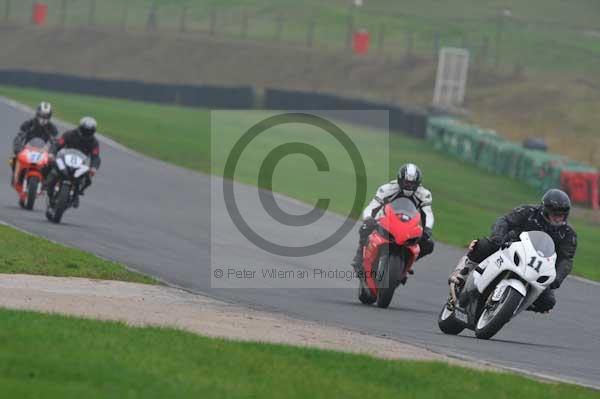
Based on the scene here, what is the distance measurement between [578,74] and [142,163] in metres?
30.4

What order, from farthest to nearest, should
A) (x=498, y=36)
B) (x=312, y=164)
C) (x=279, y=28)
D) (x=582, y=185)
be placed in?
(x=279, y=28)
(x=498, y=36)
(x=312, y=164)
(x=582, y=185)

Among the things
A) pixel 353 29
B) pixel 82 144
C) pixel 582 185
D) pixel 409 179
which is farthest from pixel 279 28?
pixel 409 179

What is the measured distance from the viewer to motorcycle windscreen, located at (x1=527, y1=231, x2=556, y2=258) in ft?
39.1

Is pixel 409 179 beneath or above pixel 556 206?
beneath

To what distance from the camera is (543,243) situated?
11984 mm

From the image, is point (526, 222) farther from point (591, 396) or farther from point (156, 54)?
point (156, 54)

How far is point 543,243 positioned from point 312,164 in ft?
76.6

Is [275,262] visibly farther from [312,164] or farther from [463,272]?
[312,164]

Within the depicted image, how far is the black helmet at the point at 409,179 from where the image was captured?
47.6 ft

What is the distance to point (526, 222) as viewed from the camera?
41.2 feet

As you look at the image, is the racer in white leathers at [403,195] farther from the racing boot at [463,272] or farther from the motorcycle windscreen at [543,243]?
the motorcycle windscreen at [543,243]

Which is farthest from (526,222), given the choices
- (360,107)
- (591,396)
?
(360,107)

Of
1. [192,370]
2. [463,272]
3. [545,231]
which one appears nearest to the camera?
[192,370]

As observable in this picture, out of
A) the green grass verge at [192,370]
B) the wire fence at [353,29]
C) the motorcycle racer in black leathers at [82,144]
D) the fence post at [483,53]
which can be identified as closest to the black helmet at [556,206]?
the green grass verge at [192,370]
